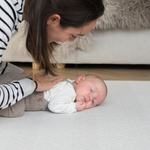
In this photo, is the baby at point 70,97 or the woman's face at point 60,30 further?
the baby at point 70,97

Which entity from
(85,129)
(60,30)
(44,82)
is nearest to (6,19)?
(60,30)

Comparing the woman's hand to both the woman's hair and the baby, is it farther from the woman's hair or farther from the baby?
the woman's hair

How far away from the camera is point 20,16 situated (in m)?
0.78

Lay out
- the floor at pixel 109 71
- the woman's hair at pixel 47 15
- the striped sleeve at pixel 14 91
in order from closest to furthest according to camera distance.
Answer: the woman's hair at pixel 47 15, the striped sleeve at pixel 14 91, the floor at pixel 109 71

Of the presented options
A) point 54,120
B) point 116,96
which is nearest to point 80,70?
point 116,96

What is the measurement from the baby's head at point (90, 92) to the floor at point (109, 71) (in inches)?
23.3

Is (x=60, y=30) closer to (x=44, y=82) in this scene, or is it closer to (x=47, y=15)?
(x=47, y=15)

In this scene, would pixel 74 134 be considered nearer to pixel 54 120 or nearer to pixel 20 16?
pixel 54 120

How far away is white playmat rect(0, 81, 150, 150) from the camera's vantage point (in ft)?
2.38

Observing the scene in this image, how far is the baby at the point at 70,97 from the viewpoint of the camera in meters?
0.95

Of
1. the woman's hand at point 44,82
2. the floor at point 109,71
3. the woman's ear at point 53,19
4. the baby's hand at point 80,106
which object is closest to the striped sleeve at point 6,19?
the woman's ear at point 53,19

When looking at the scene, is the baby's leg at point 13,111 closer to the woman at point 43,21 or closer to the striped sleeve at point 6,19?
the woman at point 43,21

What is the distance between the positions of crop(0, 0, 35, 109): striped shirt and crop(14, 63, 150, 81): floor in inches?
29.6

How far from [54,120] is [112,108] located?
267mm
